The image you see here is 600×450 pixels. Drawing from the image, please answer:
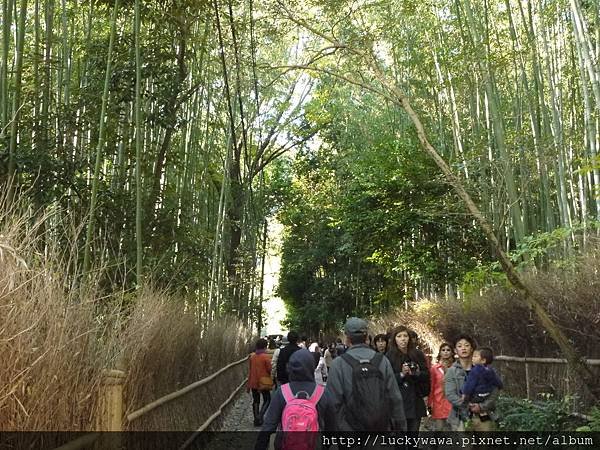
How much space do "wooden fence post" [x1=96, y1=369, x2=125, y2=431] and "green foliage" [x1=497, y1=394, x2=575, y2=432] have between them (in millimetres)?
2834

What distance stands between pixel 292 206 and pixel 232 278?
7412mm

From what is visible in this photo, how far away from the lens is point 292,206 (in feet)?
73.2

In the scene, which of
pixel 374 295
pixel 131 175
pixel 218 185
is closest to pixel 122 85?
pixel 131 175

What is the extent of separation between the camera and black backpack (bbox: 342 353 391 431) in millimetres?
3072

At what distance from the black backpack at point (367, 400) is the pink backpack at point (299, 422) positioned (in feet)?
0.67

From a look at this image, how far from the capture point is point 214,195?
13.0 m

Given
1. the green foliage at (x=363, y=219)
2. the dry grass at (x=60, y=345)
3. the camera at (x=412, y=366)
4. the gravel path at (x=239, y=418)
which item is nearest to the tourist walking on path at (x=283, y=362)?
the gravel path at (x=239, y=418)

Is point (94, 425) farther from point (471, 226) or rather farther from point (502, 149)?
point (471, 226)

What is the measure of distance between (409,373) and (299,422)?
164 cm

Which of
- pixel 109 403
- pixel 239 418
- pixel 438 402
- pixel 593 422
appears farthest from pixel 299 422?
pixel 239 418

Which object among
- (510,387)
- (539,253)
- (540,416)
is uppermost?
(539,253)

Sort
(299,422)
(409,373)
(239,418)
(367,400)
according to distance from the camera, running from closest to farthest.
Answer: (299,422)
(367,400)
(409,373)
(239,418)

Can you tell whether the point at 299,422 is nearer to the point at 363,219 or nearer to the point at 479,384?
the point at 479,384

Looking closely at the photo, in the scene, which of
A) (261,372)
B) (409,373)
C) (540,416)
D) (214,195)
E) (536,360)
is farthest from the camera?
(214,195)
